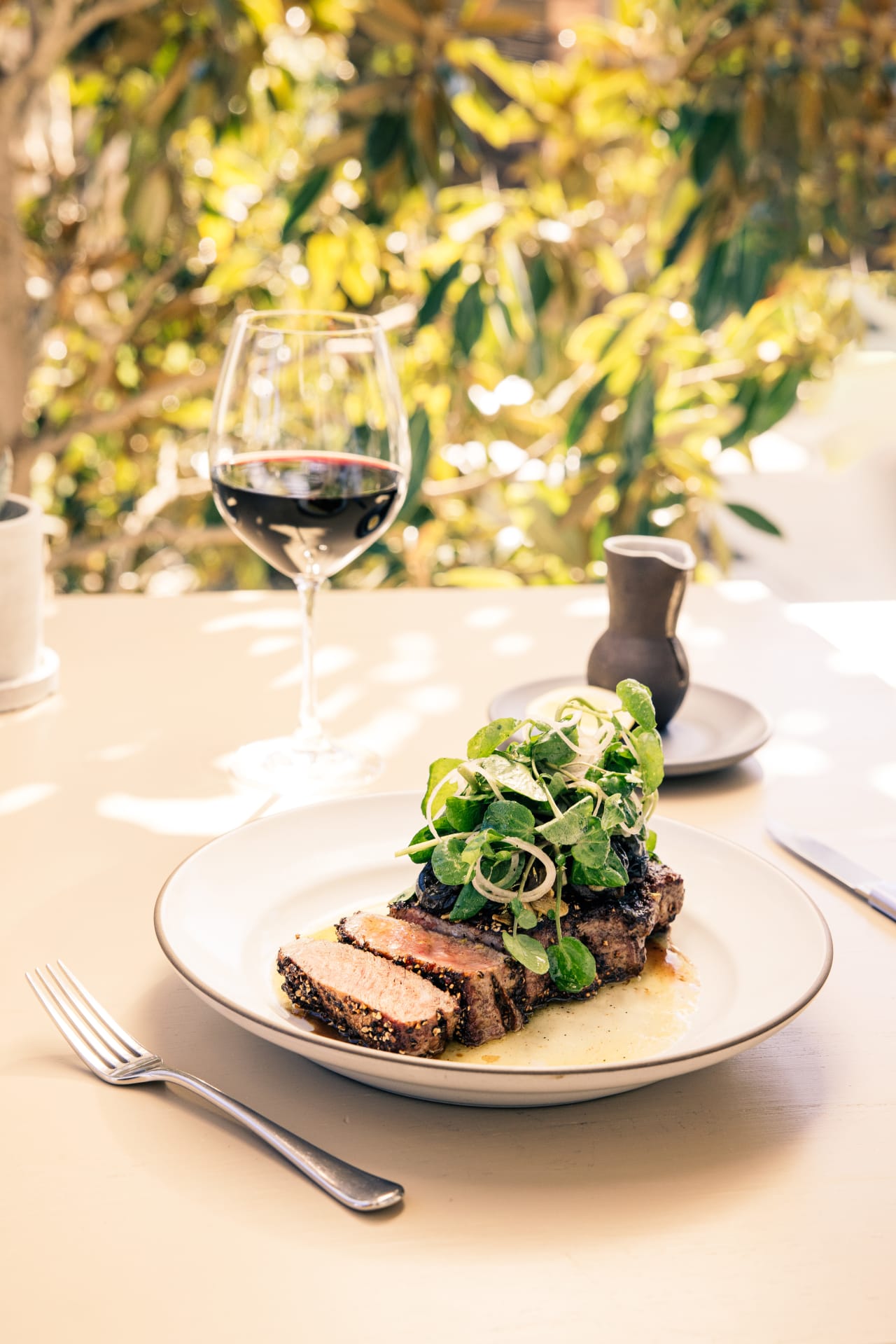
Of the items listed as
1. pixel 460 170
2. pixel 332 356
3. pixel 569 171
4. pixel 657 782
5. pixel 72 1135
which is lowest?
pixel 72 1135

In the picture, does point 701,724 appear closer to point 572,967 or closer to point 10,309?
point 572,967

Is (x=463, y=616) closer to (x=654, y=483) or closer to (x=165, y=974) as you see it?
(x=165, y=974)

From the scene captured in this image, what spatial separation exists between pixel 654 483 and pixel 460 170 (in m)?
3.39

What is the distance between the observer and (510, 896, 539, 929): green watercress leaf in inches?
23.4

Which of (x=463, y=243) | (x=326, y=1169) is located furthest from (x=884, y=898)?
(x=463, y=243)

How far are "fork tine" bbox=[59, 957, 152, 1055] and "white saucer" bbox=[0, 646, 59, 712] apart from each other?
473mm

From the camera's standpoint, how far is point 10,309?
7.93 ft

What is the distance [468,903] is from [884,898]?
0.95 feet

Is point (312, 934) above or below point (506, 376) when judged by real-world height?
below

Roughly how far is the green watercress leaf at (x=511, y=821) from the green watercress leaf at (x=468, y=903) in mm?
30

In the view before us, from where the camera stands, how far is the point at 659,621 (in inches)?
39.3

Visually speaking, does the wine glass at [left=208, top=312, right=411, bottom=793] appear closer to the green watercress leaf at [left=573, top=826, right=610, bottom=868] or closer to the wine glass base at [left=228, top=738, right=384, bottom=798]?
the wine glass base at [left=228, top=738, right=384, bottom=798]

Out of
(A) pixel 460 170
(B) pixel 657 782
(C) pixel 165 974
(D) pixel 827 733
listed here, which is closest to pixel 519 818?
(B) pixel 657 782

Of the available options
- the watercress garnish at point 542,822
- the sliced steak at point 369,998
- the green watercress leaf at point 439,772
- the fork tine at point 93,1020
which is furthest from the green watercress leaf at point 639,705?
the fork tine at point 93,1020
